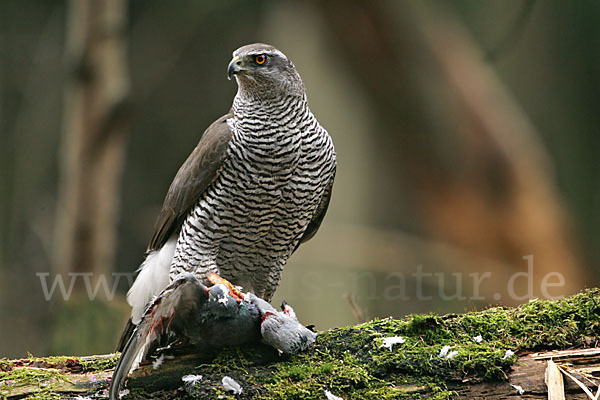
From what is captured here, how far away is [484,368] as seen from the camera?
8.10 feet

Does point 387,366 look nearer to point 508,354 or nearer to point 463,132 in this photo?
point 508,354

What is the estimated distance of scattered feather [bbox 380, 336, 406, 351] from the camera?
260 cm

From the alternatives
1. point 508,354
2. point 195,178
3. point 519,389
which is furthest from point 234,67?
point 519,389

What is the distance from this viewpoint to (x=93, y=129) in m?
6.61

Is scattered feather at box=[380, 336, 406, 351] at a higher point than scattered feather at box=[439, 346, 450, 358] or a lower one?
higher

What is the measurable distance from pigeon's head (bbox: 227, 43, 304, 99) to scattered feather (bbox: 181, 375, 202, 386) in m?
1.82

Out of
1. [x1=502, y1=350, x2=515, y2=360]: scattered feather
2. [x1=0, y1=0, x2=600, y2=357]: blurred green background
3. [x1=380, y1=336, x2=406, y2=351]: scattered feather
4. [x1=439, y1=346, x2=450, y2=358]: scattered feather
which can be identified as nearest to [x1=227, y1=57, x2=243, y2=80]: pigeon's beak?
[x1=0, y1=0, x2=600, y2=357]: blurred green background

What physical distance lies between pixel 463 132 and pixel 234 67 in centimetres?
325

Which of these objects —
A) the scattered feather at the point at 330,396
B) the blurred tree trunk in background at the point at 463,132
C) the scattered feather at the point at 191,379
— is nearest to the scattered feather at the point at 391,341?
the scattered feather at the point at 330,396

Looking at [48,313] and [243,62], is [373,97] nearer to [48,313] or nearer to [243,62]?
[243,62]

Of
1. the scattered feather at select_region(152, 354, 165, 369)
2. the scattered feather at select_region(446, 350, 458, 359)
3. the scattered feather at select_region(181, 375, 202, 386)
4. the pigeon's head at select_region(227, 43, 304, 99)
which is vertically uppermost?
the pigeon's head at select_region(227, 43, 304, 99)

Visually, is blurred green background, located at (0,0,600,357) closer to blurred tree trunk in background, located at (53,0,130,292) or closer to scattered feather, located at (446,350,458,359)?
blurred tree trunk in background, located at (53,0,130,292)

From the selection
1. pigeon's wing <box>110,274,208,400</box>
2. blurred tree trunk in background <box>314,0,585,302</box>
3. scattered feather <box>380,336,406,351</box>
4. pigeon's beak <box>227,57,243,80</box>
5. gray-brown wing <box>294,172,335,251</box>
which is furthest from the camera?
blurred tree trunk in background <box>314,0,585,302</box>

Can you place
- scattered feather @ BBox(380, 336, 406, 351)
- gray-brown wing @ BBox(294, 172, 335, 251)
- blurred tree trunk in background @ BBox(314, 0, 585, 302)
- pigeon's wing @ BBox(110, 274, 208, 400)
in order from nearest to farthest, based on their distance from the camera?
pigeon's wing @ BBox(110, 274, 208, 400), scattered feather @ BBox(380, 336, 406, 351), gray-brown wing @ BBox(294, 172, 335, 251), blurred tree trunk in background @ BBox(314, 0, 585, 302)
